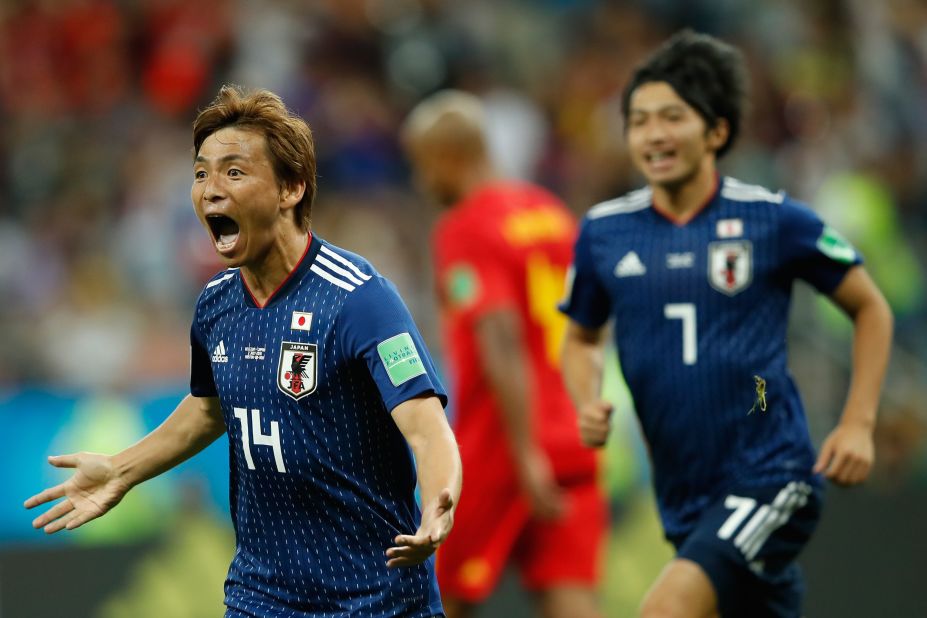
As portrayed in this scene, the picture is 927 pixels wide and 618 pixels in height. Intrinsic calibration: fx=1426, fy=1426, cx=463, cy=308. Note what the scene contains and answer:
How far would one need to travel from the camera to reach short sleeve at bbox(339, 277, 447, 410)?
144 inches

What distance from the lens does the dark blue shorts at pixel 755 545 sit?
4867 millimetres

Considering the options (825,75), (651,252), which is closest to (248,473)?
(651,252)

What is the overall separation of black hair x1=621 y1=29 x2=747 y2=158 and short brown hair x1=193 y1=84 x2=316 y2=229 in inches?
71.9

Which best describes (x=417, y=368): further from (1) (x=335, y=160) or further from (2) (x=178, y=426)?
(1) (x=335, y=160)

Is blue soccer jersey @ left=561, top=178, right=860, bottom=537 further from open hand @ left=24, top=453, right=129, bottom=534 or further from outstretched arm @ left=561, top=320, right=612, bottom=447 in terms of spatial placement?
open hand @ left=24, top=453, right=129, bottom=534

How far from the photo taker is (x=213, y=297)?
4.15 m

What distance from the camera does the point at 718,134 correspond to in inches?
212

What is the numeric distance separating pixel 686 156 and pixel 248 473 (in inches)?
84.2

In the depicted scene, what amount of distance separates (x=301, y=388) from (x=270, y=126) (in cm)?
73

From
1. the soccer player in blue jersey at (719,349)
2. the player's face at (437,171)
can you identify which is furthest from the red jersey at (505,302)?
the soccer player in blue jersey at (719,349)

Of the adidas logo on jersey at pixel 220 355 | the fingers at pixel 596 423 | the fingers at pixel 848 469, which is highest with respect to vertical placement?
the adidas logo on jersey at pixel 220 355

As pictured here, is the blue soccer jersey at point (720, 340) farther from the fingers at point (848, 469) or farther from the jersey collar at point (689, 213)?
the fingers at point (848, 469)

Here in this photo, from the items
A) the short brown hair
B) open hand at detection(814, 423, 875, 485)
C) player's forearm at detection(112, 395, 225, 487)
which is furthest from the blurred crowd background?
the short brown hair

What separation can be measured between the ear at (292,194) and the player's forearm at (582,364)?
5.75 feet
